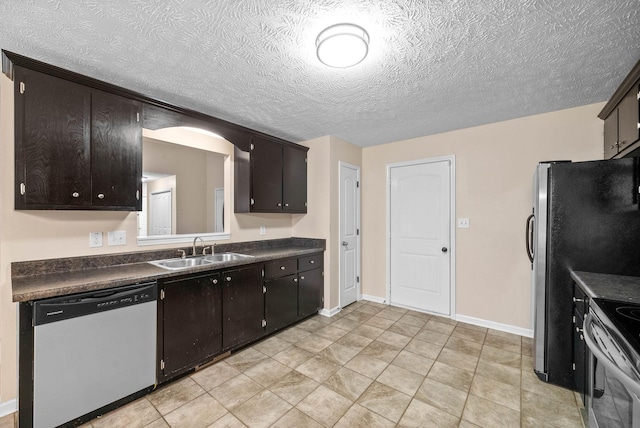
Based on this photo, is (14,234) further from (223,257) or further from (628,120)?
(628,120)

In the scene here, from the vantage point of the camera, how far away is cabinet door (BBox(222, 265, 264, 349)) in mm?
2475

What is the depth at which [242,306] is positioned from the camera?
103 inches

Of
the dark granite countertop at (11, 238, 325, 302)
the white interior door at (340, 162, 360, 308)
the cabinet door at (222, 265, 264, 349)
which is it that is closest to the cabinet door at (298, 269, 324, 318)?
the white interior door at (340, 162, 360, 308)

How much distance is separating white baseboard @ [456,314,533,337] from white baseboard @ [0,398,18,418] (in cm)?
409

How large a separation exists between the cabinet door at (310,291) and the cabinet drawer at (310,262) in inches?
2.4

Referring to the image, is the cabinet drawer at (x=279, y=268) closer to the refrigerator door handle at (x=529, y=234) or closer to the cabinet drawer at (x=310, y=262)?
the cabinet drawer at (x=310, y=262)

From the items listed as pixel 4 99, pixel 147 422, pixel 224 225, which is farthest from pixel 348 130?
pixel 147 422

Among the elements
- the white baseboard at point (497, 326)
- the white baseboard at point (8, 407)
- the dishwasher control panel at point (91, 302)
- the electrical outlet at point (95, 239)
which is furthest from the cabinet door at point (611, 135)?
the white baseboard at point (8, 407)

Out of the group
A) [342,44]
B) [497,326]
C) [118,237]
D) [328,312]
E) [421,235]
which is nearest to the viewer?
[342,44]

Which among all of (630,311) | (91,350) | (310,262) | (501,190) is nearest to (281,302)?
(310,262)

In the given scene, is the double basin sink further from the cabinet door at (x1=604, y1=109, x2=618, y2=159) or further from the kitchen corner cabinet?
the cabinet door at (x1=604, y1=109, x2=618, y2=159)

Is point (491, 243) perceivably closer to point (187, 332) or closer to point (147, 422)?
point (187, 332)

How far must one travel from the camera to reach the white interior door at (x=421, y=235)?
3.51 meters

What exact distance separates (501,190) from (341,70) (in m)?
2.34
